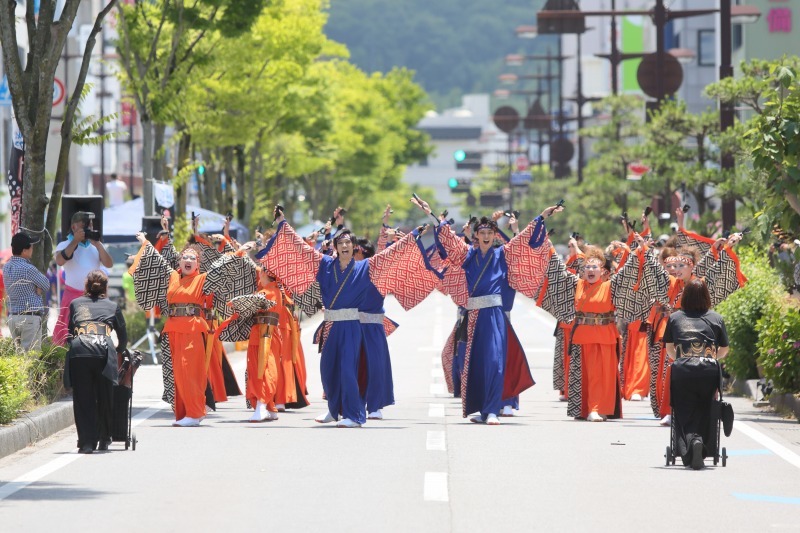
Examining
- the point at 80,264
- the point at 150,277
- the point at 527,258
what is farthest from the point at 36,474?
the point at 80,264

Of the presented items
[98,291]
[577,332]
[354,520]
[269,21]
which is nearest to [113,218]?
[269,21]

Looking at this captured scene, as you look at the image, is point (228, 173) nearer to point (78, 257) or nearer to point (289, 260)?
point (78, 257)

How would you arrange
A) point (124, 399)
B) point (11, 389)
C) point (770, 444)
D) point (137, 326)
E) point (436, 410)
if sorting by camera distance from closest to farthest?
point (124, 399) < point (11, 389) < point (770, 444) < point (436, 410) < point (137, 326)

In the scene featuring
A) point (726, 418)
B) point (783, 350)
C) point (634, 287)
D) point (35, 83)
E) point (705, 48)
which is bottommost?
point (726, 418)

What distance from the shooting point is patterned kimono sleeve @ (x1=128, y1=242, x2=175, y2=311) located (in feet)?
49.1

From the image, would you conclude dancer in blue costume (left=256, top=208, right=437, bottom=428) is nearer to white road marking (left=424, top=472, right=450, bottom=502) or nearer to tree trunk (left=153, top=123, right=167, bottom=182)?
white road marking (left=424, top=472, right=450, bottom=502)

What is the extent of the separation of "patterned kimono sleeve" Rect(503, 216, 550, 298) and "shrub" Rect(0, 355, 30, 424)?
462 centimetres

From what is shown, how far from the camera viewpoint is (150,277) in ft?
49.2

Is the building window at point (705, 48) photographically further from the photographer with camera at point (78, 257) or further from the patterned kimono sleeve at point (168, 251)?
the patterned kimono sleeve at point (168, 251)

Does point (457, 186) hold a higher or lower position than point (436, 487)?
higher

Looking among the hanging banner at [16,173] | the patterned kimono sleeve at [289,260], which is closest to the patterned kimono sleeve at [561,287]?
the patterned kimono sleeve at [289,260]

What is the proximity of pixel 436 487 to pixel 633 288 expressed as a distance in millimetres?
5676

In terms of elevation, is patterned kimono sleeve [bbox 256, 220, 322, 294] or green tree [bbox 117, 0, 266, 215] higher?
green tree [bbox 117, 0, 266, 215]

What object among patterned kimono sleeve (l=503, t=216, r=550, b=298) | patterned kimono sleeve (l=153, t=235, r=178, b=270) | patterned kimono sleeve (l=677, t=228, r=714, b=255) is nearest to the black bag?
patterned kimono sleeve (l=503, t=216, r=550, b=298)
